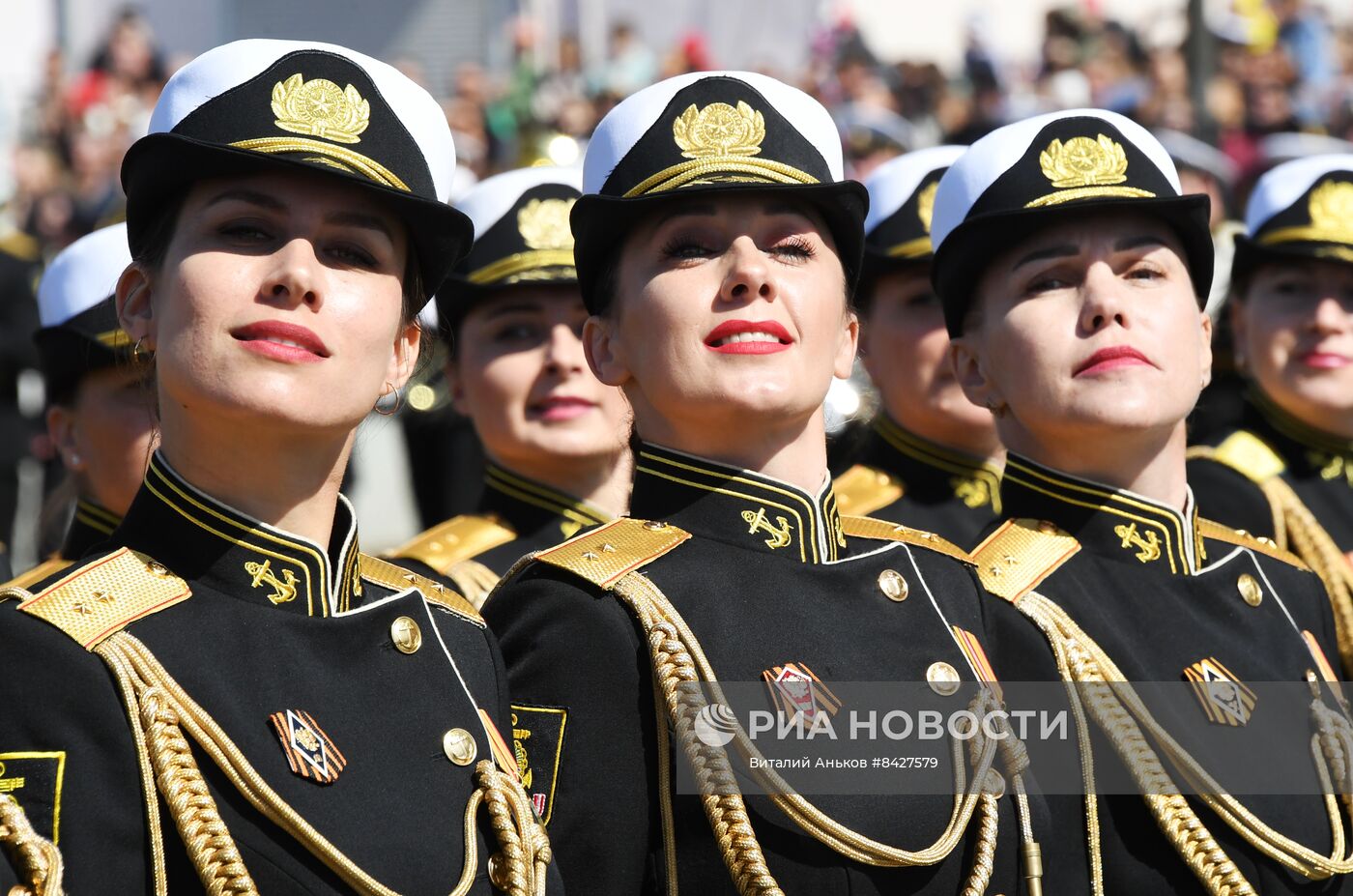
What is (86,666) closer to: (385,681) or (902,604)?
(385,681)

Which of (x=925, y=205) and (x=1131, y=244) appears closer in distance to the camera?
(x=1131, y=244)

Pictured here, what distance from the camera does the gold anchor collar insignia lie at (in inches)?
158

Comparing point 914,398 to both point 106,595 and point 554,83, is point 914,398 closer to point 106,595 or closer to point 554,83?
point 106,595

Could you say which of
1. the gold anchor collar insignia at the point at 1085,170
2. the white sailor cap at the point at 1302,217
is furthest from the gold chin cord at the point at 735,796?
the white sailor cap at the point at 1302,217

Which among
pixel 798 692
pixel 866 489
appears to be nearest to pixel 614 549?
pixel 798 692

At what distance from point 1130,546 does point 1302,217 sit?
6.57 ft

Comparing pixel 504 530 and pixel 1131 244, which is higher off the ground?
pixel 1131 244

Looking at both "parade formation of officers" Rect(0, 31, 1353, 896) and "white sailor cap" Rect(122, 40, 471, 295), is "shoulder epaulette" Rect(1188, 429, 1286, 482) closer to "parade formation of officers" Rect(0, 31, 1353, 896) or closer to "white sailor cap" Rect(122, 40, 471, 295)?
"parade formation of officers" Rect(0, 31, 1353, 896)

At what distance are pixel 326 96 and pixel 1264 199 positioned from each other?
3.50 m

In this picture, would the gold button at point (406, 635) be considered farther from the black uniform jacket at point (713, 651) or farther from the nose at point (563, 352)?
the nose at point (563, 352)

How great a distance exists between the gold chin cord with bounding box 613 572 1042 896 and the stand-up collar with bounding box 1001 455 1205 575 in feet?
2.79

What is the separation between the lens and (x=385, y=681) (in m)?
3.13

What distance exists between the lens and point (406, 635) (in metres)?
3.21

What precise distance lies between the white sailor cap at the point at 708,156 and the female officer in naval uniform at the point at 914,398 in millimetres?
1903
